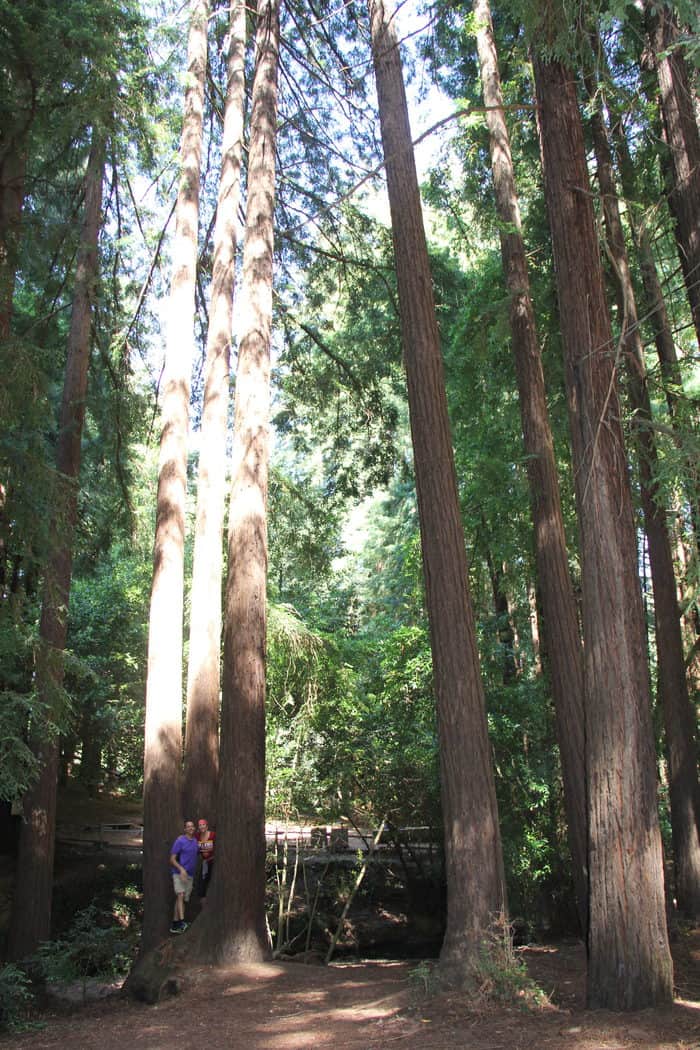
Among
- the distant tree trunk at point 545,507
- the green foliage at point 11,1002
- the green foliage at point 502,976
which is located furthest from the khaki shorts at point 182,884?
the distant tree trunk at point 545,507

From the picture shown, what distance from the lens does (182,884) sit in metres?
9.18

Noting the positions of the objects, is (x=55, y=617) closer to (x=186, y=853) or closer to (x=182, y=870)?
(x=186, y=853)

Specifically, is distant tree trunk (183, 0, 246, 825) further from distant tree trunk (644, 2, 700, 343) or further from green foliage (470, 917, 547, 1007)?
distant tree trunk (644, 2, 700, 343)

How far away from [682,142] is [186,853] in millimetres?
9661

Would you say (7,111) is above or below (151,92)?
below

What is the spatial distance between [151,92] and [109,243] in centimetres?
259

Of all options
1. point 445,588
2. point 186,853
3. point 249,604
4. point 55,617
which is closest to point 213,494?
point 249,604

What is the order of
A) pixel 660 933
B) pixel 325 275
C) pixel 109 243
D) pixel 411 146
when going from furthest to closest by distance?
pixel 325 275 → pixel 109 243 → pixel 411 146 → pixel 660 933

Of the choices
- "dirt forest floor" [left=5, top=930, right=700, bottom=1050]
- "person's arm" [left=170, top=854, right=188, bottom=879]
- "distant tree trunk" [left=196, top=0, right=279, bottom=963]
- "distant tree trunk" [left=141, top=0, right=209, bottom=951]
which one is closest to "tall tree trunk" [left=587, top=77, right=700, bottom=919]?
"dirt forest floor" [left=5, top=930, right=700, bottom=1050]

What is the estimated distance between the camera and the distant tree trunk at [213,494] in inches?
401

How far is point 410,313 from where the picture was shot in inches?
311

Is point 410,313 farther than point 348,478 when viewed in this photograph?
No

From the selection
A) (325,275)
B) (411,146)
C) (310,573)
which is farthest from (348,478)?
(411,146)

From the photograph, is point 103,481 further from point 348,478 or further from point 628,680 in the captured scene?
point 628,680
